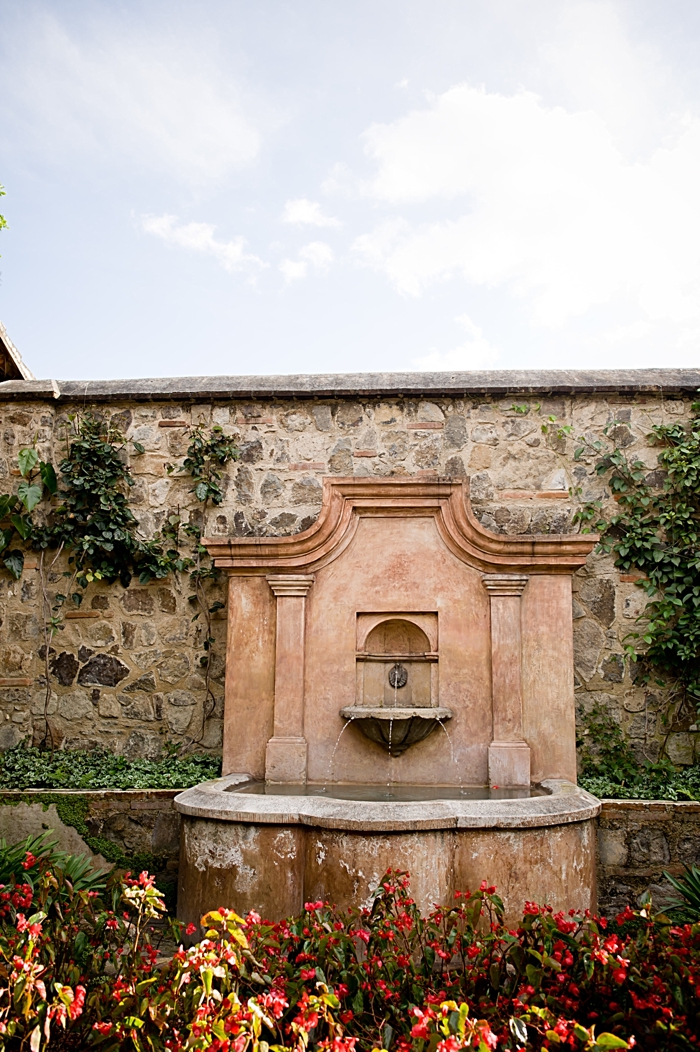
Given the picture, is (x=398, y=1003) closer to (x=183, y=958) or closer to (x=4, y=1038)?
(x=183, y=958)

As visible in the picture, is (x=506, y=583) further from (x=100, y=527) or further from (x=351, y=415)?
(x=100, y=527)

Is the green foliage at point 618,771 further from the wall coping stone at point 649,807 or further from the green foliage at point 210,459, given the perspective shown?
the green foliage at point 210,459

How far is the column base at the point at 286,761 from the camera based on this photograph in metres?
5.10

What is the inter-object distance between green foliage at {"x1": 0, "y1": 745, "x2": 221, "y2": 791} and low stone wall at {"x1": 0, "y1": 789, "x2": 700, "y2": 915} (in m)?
0.14

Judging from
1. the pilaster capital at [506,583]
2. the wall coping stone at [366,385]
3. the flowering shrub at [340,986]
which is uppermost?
the wall coping stone at [366,385]

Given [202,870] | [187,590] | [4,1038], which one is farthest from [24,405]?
[4,1038]

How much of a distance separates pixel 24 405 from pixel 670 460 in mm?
4828

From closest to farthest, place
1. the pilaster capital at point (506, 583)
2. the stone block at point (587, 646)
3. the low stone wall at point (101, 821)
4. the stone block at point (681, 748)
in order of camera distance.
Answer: the low stone wall at point (101, 821)
the pilaster capital at point (506, 583)
the stone block at point (681, 748)
the stone block at point (587, 646)

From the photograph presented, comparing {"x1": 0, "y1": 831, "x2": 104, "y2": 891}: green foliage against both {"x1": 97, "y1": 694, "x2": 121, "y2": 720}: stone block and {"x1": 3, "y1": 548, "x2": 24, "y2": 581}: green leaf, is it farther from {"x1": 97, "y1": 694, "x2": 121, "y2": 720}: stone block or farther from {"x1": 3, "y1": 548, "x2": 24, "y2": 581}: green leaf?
{"x1": 3, "y1": 548, "x2": 24, "y2": 581}: green leaf

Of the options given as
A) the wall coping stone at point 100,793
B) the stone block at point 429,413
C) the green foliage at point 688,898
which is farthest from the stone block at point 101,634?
the green foliage at point 688,898

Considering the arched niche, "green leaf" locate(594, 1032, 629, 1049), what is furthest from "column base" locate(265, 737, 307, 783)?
"green leaf" locate(594, 1032, 629, 1049)

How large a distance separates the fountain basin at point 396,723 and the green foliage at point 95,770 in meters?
1.14

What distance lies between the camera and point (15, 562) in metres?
6.03

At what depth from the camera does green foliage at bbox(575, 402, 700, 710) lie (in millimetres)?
5660
